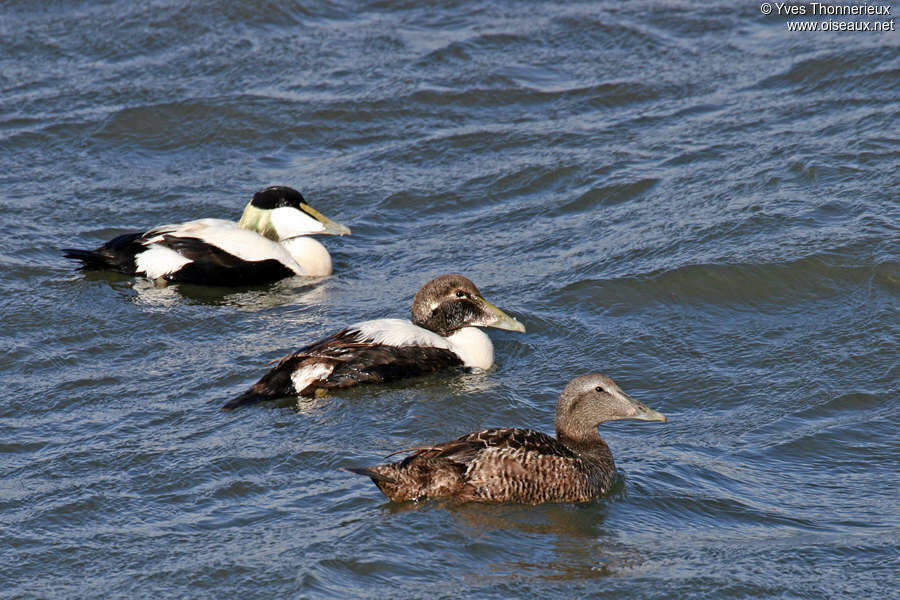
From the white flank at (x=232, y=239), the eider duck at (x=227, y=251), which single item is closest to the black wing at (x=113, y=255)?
the eider duck at (x=227, y=251)

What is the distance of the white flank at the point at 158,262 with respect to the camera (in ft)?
33.0

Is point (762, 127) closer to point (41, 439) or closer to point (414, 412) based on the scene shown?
point (414, 412)

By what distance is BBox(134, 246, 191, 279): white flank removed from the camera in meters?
10.1

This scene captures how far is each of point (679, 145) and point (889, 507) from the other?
6285 mm

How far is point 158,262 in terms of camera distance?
10.1 meters

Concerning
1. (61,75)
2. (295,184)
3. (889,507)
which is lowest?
(889,507)

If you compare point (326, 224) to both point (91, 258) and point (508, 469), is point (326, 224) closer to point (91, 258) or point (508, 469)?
point (91, 258)

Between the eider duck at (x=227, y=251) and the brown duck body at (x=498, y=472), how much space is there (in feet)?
13.3

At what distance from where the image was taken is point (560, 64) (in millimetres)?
14875

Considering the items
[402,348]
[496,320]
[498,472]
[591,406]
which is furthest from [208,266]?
[498,472]

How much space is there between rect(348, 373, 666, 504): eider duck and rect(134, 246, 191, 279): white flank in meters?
4.18

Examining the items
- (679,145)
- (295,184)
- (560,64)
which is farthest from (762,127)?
(295,184)

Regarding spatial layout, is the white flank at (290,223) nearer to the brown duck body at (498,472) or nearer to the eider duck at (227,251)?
the eider duck at (227,251)

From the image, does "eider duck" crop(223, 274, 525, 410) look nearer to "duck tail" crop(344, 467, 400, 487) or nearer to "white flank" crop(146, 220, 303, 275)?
"duck tail" crop(344, 467, 400, 487)
